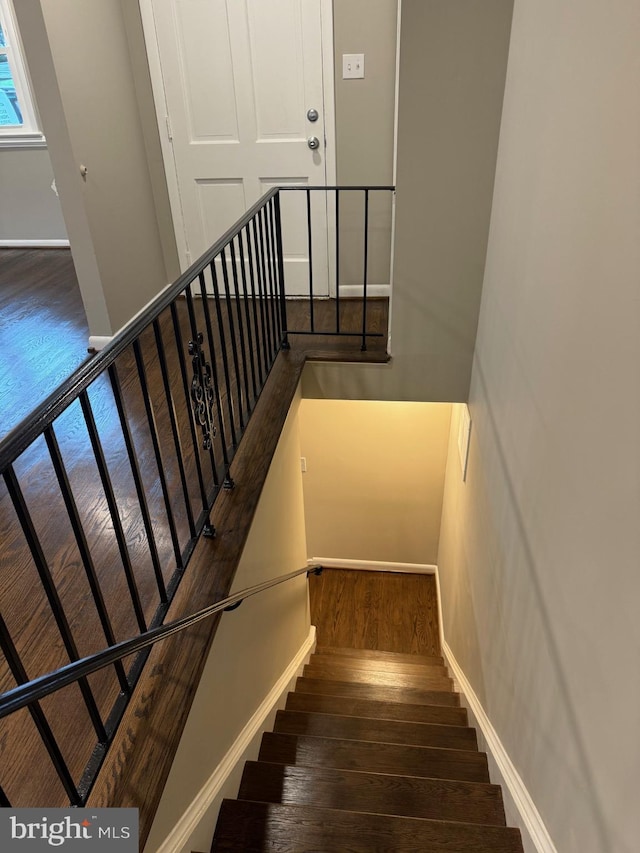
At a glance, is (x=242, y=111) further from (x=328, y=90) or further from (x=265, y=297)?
(x=265, y=297)

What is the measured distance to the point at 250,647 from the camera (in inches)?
93.4

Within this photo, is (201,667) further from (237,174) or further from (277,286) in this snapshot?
(237,174)

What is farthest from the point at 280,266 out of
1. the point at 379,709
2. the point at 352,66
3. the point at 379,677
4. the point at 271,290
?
the point at 379,677

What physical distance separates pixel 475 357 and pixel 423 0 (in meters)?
1.54

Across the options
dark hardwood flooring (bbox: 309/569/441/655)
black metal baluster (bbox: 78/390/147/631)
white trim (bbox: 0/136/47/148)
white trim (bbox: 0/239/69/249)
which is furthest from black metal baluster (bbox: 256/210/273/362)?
white trim (bbox: 0/136/47/148)

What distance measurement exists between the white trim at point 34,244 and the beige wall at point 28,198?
0.04m

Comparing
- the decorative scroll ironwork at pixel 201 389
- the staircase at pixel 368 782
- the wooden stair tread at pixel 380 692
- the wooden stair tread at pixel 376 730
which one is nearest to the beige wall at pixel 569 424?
the staircase at pixel 368 782

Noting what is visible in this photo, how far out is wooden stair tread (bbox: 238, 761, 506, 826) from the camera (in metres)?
2.06

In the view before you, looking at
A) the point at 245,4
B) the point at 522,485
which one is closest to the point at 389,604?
the point at 522,485

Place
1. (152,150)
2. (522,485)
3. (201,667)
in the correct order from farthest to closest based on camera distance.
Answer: (152,150)
(522,485)
(201,667)

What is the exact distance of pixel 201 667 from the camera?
1667 millimetres

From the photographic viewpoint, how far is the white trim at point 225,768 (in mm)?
1606

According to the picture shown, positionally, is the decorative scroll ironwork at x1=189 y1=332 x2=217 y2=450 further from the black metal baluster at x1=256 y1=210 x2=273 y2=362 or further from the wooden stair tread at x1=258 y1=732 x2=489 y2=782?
the wooden stair tread at x1=258 y1=732 x2=489 y2=782

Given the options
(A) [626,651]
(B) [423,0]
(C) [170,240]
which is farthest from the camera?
(C) [170,240]
